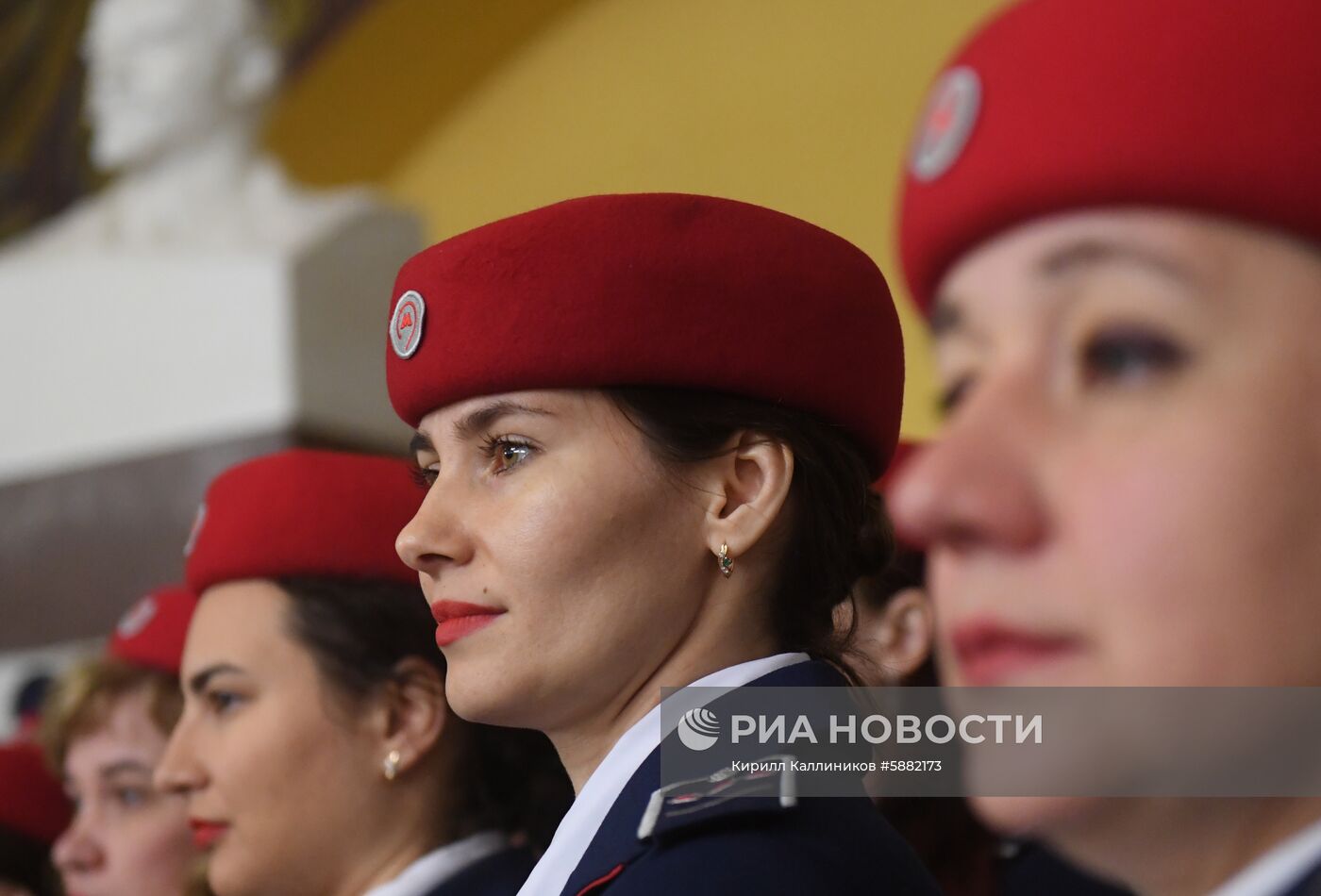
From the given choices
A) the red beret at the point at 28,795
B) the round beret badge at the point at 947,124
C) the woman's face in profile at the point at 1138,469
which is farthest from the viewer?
the red beret at the point at 28,795

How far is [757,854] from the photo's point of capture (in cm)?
116

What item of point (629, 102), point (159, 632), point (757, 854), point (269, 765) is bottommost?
point (757, 854)

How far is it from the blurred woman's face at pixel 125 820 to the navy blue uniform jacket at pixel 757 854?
4.65 ft

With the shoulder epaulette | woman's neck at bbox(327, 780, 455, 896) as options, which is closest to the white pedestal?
woman's neck at bbox(327, 780, 455, 896)

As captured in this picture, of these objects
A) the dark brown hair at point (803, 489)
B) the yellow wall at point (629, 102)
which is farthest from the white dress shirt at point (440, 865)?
the yellow wall at point (629, 102)

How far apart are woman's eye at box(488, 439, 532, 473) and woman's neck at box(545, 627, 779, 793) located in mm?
207

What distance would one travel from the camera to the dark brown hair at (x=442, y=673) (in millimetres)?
1933

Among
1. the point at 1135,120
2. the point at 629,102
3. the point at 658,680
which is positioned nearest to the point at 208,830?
the point at 658,680

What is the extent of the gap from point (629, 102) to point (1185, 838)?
4189 mm

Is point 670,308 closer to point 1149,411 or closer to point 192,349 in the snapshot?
point 1149,411

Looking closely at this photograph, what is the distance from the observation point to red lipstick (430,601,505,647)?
1333 millimetres

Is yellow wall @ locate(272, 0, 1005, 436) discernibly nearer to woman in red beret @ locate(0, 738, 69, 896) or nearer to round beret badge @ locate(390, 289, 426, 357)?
round beret badge @ locate(390, 289, 426, 357)

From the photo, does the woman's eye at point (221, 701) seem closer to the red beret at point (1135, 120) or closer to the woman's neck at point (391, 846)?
the woman's neck at point (391, 846)

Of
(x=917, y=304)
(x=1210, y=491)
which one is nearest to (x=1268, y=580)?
(x=1210, y=491)
